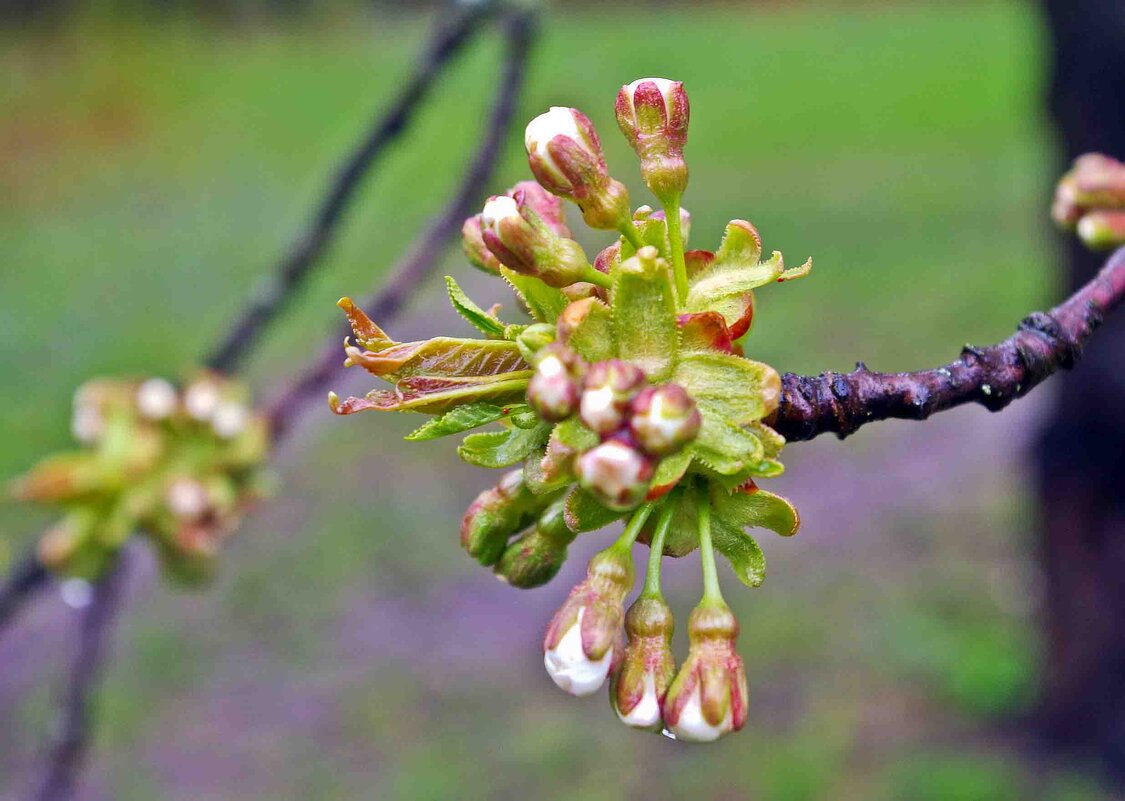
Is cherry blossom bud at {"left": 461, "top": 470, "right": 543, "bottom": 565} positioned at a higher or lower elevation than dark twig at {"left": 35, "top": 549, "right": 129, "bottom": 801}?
higher

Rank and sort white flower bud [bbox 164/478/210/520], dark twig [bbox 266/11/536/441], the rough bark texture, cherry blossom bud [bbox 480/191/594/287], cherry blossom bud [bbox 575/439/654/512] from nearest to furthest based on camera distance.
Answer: cherry blossom bud [bbox 575/439/654/512], cherry blossom bud [bbox 480/191/594/287], white flower bud [bbox 164/478/210/520], dark twig [bbox 266/11/536/441], the rough bark texture

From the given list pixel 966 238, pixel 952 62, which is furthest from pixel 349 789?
pixel 952 62

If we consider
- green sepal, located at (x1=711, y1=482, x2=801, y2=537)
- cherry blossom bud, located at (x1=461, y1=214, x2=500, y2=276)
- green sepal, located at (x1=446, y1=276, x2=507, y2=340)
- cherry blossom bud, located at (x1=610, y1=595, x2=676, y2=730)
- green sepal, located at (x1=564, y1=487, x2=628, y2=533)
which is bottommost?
cherry blossom bud, located at (x1=610, y1=595, x2=676, y2=730)

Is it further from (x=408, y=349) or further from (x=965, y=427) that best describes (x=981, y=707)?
(x=408, y=349)

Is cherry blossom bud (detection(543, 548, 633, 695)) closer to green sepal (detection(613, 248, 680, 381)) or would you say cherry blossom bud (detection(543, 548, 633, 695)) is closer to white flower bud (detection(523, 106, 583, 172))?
green sepal (detection(613, 248, 680, 381))

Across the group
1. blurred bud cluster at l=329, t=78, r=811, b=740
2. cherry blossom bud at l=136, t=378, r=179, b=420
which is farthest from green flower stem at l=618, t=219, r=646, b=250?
cherry blossom bud at l=136, t=378, r=179, b=420

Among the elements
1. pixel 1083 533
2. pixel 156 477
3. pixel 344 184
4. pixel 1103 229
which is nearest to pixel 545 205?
pixel 1103 229

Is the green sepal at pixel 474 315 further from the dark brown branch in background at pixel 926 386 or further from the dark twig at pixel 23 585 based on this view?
the dark twig at pixel 23 585
